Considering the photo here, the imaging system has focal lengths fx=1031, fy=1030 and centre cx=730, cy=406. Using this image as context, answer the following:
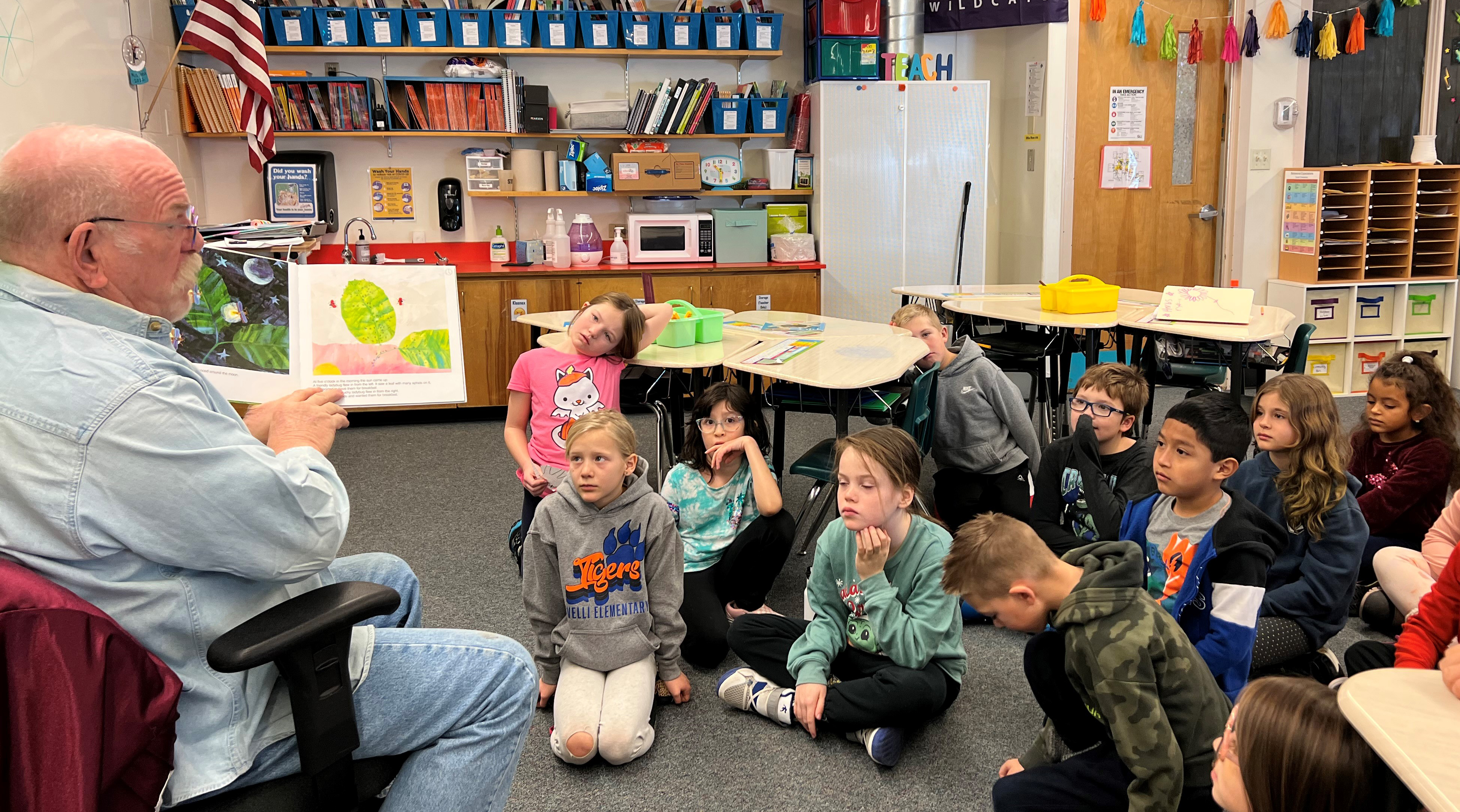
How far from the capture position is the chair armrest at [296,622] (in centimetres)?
119

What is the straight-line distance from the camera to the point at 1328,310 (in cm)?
580

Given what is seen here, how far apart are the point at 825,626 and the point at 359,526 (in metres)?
2.24

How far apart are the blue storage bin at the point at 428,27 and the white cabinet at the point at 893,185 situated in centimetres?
208

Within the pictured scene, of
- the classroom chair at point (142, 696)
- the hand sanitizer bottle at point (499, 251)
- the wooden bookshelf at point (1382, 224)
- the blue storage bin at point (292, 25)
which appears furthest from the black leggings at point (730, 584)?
the wooden bookshelf at point (1382, 224)

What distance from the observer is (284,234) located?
422cm

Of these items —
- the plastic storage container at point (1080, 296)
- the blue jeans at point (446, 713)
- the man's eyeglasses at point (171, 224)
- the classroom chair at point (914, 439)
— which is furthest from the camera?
the plastic storage container at point (1080, 296)

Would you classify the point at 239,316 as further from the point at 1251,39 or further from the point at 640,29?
the point at 1251,39

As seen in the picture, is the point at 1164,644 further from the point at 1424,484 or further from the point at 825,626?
the point at 1424,484

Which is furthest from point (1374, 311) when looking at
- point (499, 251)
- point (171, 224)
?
point (171, 224)

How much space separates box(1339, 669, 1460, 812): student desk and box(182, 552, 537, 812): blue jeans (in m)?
1.05

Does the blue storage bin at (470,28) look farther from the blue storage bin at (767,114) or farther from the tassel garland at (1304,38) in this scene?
the tassel garland at (1304,38)

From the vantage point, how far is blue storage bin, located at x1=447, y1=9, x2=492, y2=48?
18.2 ft

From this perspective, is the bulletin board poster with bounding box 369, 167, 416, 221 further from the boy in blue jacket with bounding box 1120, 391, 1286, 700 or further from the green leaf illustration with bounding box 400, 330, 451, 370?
the boy in blue jacket with bounding box 1120, 391, 1286, 700

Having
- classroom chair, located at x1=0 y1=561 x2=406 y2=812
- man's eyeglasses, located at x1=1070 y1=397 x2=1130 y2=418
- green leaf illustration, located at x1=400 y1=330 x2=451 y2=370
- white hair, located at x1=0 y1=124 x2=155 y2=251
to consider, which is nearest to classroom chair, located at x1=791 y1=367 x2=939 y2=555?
man's eyeglasses, located at x1=1070 y1=397 x2=1130 y2=418
